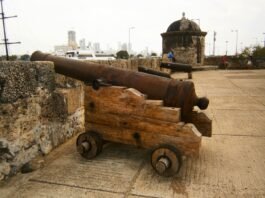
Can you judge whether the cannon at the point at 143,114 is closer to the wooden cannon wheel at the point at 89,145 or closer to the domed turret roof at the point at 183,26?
the wooden cannon wheel at the point at 89,145

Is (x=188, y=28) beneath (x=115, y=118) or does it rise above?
above

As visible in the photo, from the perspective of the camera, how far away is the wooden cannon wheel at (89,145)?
10.5ft

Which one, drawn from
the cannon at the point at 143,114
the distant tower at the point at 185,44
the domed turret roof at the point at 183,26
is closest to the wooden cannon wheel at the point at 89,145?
the cannon at the point at 143,114

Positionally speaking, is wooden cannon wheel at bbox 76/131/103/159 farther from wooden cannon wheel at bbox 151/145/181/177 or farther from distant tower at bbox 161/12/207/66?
distant tower at bbox 161/12/207/66

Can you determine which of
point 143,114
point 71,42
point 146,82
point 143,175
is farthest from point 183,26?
point 71,42

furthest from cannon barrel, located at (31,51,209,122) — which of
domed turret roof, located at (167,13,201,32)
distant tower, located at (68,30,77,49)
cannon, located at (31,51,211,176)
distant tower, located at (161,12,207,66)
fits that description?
distant tower, located at (68,30,77,49)

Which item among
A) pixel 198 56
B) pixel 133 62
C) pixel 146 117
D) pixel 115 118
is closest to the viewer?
pixel 146 117

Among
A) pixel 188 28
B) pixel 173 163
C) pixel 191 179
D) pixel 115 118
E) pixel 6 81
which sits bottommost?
pixel 191 179

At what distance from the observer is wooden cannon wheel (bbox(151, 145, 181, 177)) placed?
272cm

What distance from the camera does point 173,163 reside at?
2729mm

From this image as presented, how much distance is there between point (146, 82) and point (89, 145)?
3.13 ft

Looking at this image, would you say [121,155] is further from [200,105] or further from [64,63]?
[64,63]

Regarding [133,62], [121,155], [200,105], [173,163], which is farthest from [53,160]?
[133,62]

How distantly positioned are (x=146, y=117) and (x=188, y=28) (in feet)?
67.9
